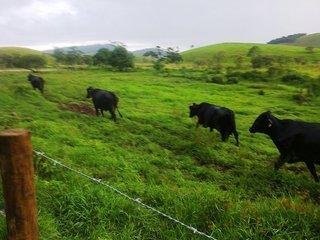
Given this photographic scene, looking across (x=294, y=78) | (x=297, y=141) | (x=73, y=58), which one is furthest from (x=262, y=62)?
(x=297, y=141)

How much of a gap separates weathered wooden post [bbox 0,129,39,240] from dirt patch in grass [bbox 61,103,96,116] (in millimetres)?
15908

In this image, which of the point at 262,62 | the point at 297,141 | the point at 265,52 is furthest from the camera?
the point at 265,52

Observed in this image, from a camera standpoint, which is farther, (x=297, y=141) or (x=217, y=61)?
(x=217, y=61)

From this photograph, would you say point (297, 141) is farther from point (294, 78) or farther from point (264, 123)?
point (294, 78)

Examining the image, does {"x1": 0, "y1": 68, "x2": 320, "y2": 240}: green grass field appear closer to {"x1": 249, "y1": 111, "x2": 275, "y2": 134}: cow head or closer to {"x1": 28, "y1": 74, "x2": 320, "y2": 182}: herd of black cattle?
{"x1": 28, "y1": 74, "x2": 320, "y2": 182}: herd of black cattle

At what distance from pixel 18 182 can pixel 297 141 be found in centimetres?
874

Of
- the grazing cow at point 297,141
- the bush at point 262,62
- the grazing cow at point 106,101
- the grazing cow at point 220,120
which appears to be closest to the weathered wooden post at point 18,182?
the grazing cow at point 297,141

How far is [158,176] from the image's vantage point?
10242 millimetres

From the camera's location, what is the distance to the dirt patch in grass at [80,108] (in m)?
20.9

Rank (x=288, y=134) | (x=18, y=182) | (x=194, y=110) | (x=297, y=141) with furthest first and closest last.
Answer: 1. (x=194, y=110)
2. (x=288, y=134)
3. (x=297, y=141)
4. (x=18, y=182)

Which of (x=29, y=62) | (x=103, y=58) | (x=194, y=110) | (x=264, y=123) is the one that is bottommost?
(x=29, y=62)

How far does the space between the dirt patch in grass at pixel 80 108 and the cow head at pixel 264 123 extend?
882cm

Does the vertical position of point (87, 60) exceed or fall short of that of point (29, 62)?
it falls short

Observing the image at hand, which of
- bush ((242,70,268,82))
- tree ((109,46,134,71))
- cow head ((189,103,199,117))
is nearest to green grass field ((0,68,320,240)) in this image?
cow head ((189,103,199,117))
